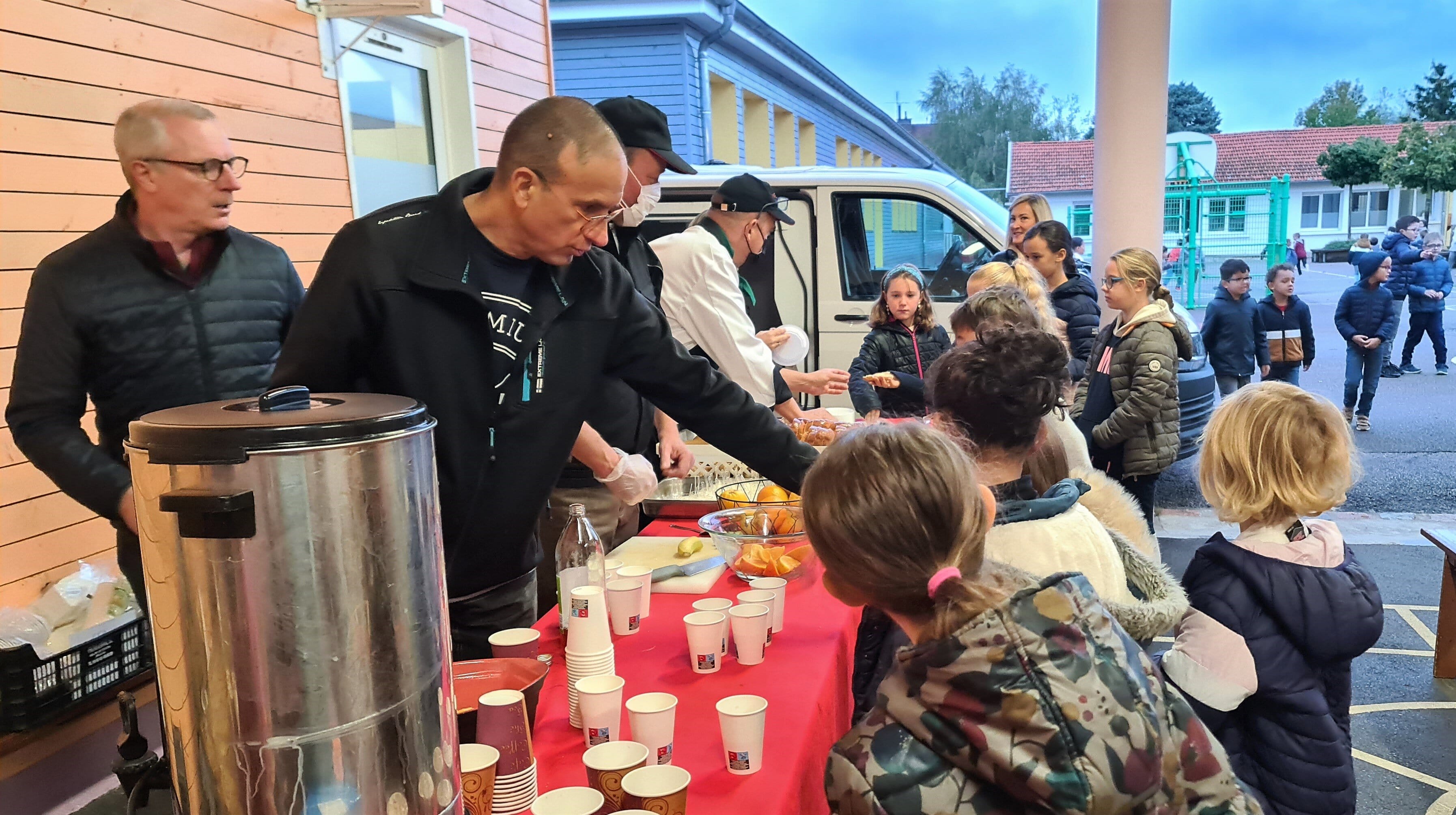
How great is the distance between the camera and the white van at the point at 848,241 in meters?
6.30

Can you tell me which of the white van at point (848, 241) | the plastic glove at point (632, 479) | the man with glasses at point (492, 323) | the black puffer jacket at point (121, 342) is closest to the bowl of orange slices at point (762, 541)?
the plastic glove at point (632, 479)

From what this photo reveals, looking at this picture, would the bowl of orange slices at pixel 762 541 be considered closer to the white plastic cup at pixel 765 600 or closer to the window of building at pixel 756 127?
the white plastic cup at pixel 765 600

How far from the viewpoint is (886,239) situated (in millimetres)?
6535

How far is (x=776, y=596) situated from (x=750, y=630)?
18 centimetres

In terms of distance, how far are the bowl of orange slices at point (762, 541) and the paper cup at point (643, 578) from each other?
277 mm

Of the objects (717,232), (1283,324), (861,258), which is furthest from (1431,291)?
(717,232)

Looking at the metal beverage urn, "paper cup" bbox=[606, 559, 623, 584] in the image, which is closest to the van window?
"paper cup" bbox=[606, 559, 623, 584]

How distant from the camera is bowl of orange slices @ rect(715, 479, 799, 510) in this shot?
2.64 meters

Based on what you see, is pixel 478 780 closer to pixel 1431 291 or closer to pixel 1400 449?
pixel 1400 449

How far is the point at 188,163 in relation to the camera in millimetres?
2646

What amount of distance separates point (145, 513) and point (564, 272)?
1.23 metres

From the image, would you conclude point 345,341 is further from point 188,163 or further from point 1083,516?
point 1083,516

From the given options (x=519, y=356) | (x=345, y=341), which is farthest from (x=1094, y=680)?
(x=345, y=341)

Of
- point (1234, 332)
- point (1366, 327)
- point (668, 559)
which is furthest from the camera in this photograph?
point (1366, 327)
